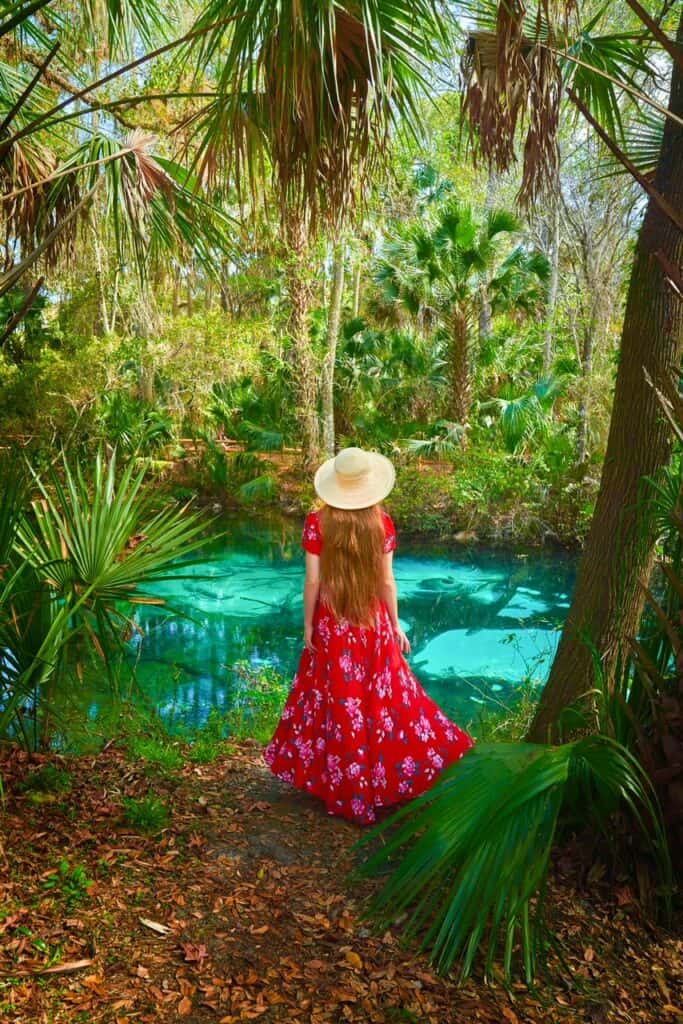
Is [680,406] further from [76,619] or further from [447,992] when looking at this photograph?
[76,619]

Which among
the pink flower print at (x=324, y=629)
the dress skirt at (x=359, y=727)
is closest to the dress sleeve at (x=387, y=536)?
the dress skirt at (x=359, y=727)

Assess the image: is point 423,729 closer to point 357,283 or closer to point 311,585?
point 311,585

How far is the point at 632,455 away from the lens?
3412mm

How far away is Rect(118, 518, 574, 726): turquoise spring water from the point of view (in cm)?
776

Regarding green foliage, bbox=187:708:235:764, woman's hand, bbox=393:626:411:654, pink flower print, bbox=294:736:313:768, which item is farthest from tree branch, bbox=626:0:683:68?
green foliage, bbox=187:708:235:764

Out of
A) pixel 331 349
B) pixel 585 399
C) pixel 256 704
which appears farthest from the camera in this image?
pixel 331 349

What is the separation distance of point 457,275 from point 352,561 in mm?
12137

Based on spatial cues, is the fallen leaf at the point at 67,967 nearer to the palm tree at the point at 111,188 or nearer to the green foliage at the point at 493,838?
the green foliage at the point at 493,838

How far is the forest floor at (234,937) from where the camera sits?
7.55 ft

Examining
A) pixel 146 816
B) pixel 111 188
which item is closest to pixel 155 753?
pixel 146 816

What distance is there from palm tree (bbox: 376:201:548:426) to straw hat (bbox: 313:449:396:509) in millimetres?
11824

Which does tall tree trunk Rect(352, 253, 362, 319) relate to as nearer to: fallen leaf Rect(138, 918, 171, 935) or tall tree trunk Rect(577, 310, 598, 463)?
tall tree trunk Rect(577, 310, 598, 463)

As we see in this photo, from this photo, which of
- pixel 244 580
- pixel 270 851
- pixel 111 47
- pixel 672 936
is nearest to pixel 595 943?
pixel 672 936

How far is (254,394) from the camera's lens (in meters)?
20.1
